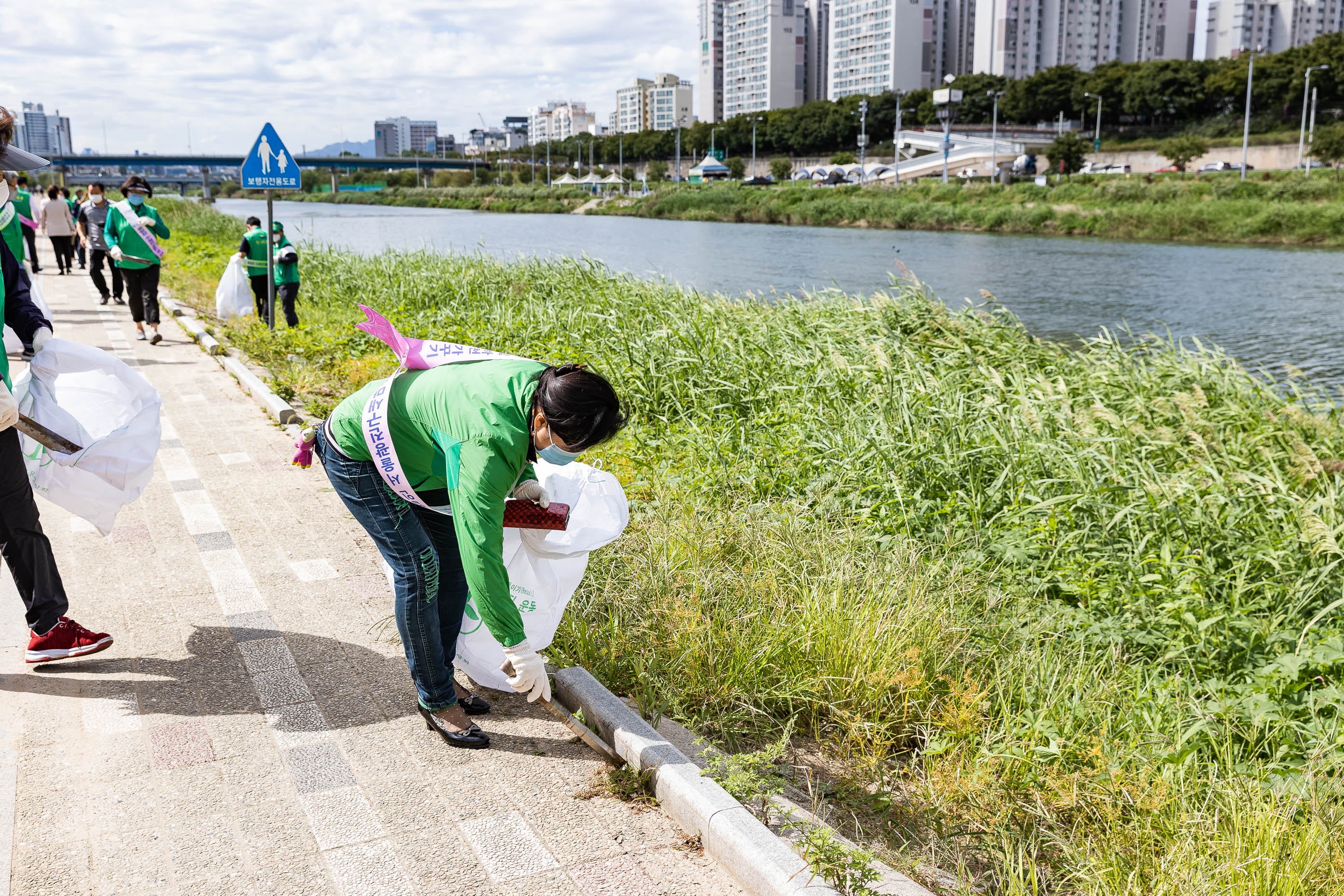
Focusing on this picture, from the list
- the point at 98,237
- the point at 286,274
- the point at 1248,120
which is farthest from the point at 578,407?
the point at 1248,120

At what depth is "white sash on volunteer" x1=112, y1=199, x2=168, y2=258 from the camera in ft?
35.1

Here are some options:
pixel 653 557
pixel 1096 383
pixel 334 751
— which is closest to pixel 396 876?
pixel 334 751

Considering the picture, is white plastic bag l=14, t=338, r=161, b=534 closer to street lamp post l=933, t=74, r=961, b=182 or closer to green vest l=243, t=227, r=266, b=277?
green vest l=243, t=227, r=266, b=277

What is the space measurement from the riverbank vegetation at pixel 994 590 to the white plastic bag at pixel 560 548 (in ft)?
1.41

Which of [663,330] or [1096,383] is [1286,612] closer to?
[1096,383]

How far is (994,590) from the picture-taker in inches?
197

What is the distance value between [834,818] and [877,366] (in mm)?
5448

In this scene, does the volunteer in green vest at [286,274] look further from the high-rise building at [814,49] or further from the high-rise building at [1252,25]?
the high-rise building at [1252,25]

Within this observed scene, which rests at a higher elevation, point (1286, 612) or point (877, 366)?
point (877, 366)

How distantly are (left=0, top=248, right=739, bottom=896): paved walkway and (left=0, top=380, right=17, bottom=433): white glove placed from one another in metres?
0.97

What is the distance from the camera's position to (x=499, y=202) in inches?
3056

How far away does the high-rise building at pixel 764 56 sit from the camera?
163 metres

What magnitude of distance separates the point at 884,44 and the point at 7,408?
15911 centimetres

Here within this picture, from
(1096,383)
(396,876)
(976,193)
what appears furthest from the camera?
(976,193)
